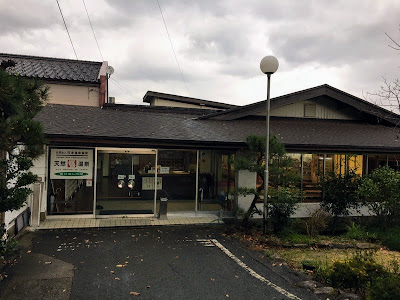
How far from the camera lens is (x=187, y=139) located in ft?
36.8

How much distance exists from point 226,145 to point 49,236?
261 inches

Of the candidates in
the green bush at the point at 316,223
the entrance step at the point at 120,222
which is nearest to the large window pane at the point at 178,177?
the entrance step at the point at 120,222

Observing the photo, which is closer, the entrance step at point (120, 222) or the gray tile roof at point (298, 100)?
the entrance step at point (120, 222)

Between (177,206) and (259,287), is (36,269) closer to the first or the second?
(259,287)

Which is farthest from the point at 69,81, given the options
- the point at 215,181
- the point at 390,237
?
the point at 390,237

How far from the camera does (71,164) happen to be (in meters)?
11.1

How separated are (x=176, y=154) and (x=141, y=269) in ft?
18.4

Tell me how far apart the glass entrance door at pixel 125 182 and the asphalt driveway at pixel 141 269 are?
1911 mm

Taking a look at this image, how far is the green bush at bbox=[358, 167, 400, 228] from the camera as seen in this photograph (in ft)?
35.4

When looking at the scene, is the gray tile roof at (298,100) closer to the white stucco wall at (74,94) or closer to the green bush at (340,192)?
the green bush at (340,192)

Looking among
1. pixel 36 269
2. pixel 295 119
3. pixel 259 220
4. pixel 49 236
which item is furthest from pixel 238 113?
pixel 36 269

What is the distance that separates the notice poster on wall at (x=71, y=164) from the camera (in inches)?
A: 435

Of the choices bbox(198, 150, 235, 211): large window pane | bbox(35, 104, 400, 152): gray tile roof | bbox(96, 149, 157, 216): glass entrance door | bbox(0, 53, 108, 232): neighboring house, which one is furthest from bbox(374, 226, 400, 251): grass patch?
bbox(0, 53, 108, 232): neighboring house

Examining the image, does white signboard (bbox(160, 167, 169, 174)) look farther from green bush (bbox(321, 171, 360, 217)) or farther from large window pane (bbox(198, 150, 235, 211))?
green bush (bbox(321, 171, 360, 217))
